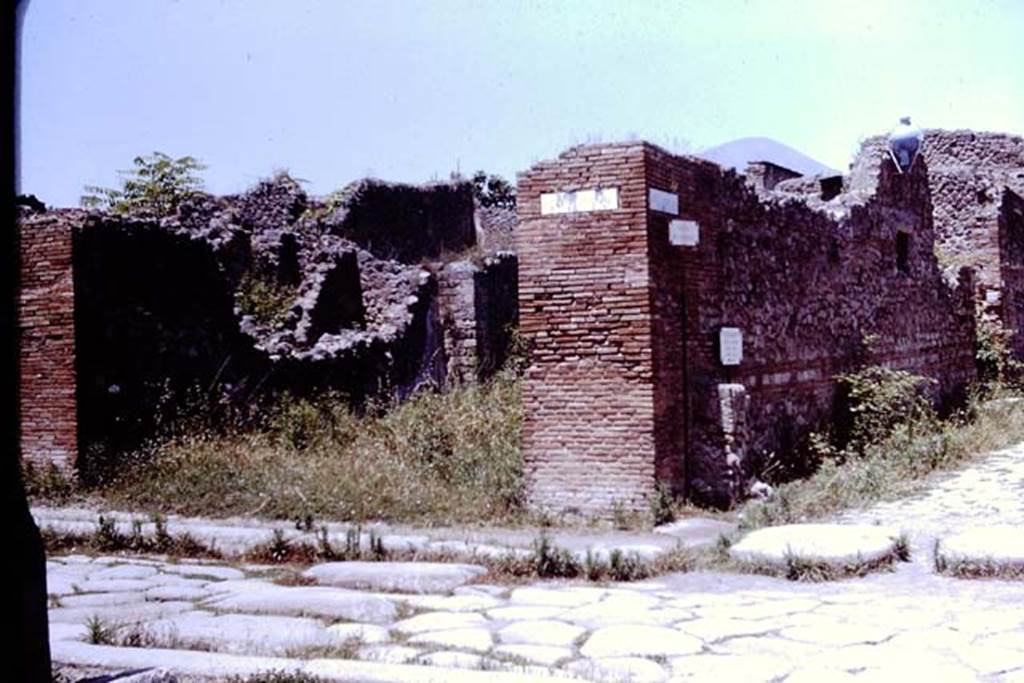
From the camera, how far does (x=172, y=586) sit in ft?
22.7

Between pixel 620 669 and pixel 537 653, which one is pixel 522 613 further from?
pixel 620 669

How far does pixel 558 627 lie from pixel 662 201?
15.6 ft

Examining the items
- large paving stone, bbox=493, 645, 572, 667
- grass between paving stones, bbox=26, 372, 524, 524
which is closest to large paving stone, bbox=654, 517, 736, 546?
grass between paving stones, bbox=26, 372, 524, 524

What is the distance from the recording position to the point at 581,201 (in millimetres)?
9109

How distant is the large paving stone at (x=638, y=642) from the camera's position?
4.86 m

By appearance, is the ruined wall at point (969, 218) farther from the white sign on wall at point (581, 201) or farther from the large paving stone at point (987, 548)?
the large paving stone at point (987, 548)

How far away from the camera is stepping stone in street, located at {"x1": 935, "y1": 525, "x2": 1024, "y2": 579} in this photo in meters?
6.27

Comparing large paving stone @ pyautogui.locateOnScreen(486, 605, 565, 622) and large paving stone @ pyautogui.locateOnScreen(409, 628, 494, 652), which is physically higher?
large paving stone @ pyautogui.locateOnScreen(409, 628, 494, 652)

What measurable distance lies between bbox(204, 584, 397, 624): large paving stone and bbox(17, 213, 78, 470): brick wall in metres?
5.96

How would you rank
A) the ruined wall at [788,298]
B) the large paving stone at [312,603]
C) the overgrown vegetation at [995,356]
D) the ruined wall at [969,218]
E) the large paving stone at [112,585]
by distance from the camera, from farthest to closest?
the ruined wall at [969,218], the overgrown vegetation at [995,356], the ruined wall at [788,298], the large paving stone at [112,585], the large paving stone at [312,603]

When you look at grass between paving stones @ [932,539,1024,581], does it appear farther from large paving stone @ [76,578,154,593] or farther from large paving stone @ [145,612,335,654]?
large paving stone @ [76,578,154,593]

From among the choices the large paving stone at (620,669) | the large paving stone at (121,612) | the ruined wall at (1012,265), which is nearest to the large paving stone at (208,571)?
the large paving stone at (121,612)

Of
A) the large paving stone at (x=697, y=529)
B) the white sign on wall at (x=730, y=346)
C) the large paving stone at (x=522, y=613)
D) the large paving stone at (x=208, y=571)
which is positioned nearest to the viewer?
the large paving stone at (x=522, y=613)

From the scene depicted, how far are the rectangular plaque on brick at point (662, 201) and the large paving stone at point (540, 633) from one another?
14.8 ft
